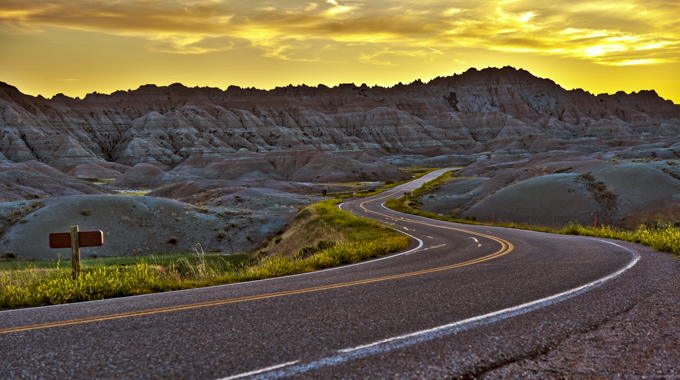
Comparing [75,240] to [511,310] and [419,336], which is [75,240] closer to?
[419,336]

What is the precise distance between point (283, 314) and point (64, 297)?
466cm

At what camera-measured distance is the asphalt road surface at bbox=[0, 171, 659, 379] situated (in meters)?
4.89

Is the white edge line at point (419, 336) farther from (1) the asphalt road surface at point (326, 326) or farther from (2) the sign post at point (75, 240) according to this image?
(2) the sign post at point (75, 240)

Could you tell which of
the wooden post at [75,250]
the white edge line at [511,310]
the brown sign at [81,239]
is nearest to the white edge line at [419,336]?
the white edge line at [511,310]

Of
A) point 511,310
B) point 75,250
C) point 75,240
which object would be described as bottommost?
point 511,310

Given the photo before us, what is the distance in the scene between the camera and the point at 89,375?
187 inches

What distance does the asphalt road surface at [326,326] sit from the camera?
4.89 m

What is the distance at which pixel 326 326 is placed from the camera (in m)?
6.12

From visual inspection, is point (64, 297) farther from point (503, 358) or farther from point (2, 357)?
point (503, 358)

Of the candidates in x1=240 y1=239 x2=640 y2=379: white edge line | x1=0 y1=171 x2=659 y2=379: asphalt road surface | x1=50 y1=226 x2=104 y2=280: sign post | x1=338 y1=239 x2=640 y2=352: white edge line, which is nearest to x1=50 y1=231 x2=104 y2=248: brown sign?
x1=50 y1=226 x2=104 y2=280: sign post

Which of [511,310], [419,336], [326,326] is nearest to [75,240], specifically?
[326,326]

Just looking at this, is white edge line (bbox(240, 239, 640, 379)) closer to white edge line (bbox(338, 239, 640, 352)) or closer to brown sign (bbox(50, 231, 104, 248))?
white edge line (bbox(338, 239, 640, 352))

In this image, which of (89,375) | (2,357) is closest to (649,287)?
(89,375)

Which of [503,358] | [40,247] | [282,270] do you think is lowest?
[40,247]
